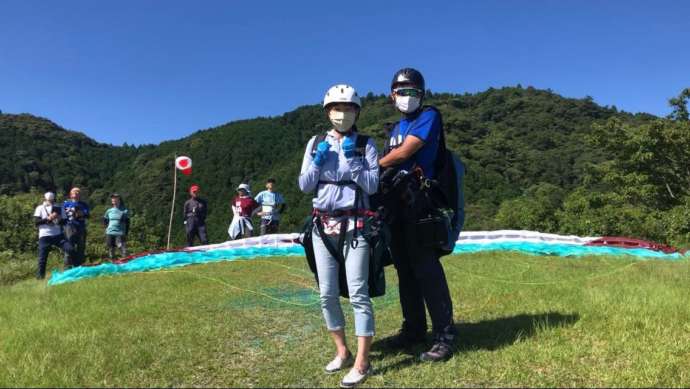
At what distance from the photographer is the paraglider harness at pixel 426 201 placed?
3555 millimetres

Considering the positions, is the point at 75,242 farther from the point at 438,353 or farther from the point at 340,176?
the point at 438,353

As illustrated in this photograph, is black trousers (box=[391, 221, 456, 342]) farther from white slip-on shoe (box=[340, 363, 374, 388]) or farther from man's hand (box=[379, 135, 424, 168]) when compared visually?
white slip-on shoe (box=[340, 363, 374, 388])

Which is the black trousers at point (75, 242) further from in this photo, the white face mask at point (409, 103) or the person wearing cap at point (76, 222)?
the white face mask at point (409, 103)

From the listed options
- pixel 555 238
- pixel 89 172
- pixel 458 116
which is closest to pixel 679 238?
pixel 555 238

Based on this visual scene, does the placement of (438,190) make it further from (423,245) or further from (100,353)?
(100,353)

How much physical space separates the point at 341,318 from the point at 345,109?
1475 millimetres

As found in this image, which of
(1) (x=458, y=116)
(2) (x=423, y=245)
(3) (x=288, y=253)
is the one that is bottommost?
(3) (x=288, y=253)

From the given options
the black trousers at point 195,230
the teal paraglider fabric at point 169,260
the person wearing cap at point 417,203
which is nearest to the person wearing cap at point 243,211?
the black trousers at point 195,230

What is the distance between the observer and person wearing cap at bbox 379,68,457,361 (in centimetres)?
353

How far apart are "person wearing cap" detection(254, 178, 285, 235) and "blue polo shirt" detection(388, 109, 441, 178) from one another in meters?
9.00

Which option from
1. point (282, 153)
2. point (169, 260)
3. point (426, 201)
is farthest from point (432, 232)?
point (282, 153)

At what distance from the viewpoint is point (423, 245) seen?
11.7ft

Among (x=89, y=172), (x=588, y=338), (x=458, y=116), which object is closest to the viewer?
(x=588, y=338)

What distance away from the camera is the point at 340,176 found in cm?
331
